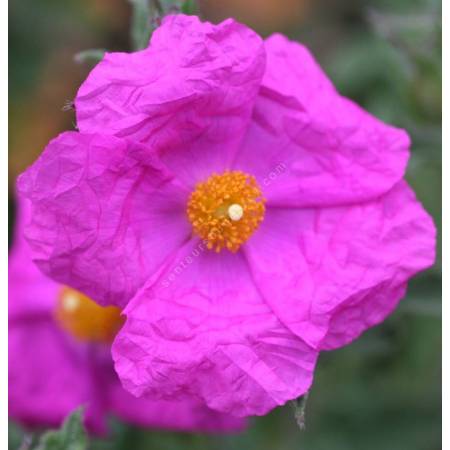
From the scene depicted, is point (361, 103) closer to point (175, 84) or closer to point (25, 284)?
point (25, 284)

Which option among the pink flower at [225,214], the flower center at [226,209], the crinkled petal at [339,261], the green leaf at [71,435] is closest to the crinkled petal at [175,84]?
the pink flower at [225,214]

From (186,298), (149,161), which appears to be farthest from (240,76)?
(186,298)

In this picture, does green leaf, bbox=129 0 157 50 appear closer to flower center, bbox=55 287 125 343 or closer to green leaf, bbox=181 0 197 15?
green leaf, bbox=181 0 197 15

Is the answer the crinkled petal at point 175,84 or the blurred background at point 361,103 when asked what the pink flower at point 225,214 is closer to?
the crinkled petal at point 175,84

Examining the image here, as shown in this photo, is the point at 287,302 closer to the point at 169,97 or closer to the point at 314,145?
the point at 314,145

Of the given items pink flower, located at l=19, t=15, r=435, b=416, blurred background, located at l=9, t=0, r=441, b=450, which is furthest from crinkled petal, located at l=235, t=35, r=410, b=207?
blurred background, located at l=9, t=0, r=441, b=450

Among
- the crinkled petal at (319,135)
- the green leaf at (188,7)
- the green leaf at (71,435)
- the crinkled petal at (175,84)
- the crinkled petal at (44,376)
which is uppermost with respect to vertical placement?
the green leaf at (188,7)

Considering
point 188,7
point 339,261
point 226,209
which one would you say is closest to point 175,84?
point 188,7
